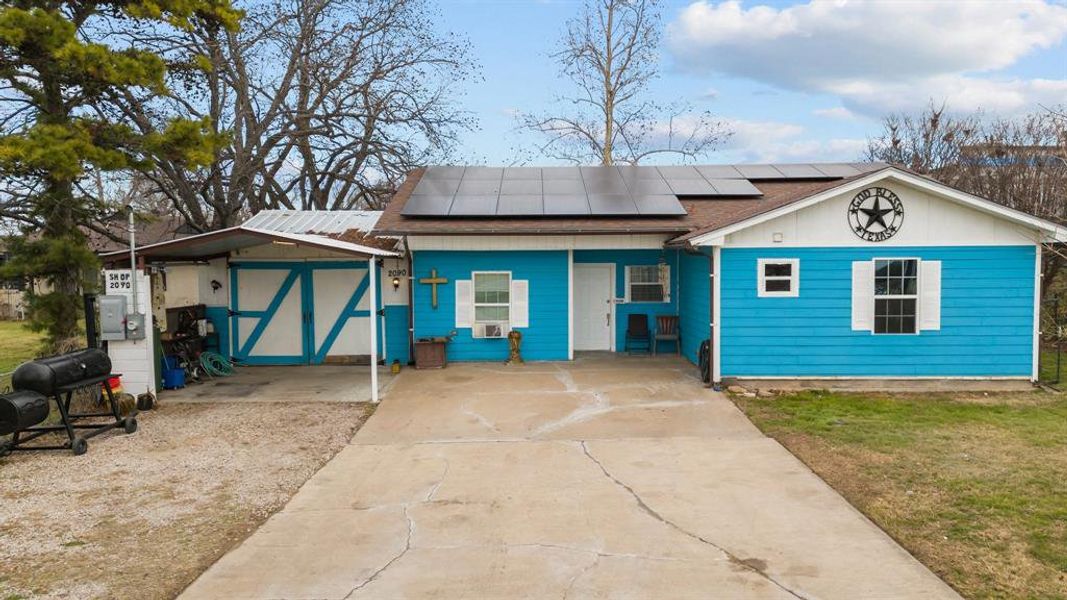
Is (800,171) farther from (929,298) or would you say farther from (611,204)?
(929,298)

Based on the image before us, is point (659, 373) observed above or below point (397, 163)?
below

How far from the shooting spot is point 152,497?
6.08 meters

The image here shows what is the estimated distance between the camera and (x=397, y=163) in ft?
70.8

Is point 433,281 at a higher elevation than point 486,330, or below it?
higher

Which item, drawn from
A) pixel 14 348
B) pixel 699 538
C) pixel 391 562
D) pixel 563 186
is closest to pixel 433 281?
pixel 563 186

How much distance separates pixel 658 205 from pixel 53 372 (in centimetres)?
982

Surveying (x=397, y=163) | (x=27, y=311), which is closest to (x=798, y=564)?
(x=27, y=311)

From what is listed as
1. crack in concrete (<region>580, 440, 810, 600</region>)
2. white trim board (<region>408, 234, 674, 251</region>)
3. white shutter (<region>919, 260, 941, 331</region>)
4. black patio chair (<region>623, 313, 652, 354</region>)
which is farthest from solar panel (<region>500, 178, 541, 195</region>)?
crack in concrete (<region>580, 440, 810, 600</region>)

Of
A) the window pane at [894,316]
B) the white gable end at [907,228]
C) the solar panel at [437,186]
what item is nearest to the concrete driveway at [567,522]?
the white gable end at [907,228]

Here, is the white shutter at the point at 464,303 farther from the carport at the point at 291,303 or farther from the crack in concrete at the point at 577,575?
the crack in concrete at the point at 577,575

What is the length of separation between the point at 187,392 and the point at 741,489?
28.7ft

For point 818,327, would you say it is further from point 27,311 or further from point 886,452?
point 27,311

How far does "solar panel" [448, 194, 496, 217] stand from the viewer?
12.6 metres

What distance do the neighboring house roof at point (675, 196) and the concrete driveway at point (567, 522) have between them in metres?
4.11
